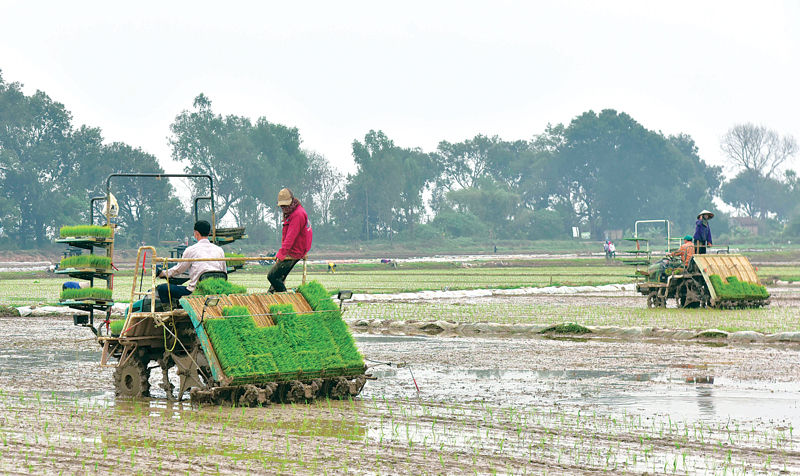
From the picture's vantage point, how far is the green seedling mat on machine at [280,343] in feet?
31.0

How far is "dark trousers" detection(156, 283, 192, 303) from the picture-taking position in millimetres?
10242

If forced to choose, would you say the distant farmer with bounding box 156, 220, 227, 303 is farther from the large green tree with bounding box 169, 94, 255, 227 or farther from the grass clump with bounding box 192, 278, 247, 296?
the large green tree with bounding box 169, 94, 255, 227

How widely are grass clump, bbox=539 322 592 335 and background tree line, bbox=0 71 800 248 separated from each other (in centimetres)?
7128

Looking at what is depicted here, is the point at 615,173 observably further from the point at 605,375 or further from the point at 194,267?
the point at 194,267

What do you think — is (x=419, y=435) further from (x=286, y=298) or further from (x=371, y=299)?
(x=371, y=299)

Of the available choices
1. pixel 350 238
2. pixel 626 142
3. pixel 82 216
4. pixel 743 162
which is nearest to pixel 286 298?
pixel 82 216

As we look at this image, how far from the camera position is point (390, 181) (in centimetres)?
10556

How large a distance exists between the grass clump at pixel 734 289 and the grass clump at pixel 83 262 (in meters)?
16.8

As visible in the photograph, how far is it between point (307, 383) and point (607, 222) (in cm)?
11500

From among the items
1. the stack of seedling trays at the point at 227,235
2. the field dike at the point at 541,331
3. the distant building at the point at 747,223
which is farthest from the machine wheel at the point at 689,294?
the distant building at the point at 747,223

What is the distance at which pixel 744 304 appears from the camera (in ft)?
78.6

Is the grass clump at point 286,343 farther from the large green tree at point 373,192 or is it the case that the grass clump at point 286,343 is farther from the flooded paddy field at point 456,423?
the large green tree at point 373,192

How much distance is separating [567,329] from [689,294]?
7584mm

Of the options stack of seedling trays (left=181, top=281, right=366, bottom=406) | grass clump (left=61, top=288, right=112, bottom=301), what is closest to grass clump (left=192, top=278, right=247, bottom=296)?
stack of seedling trays (left=181, top=281, right=366, bottom=406)
